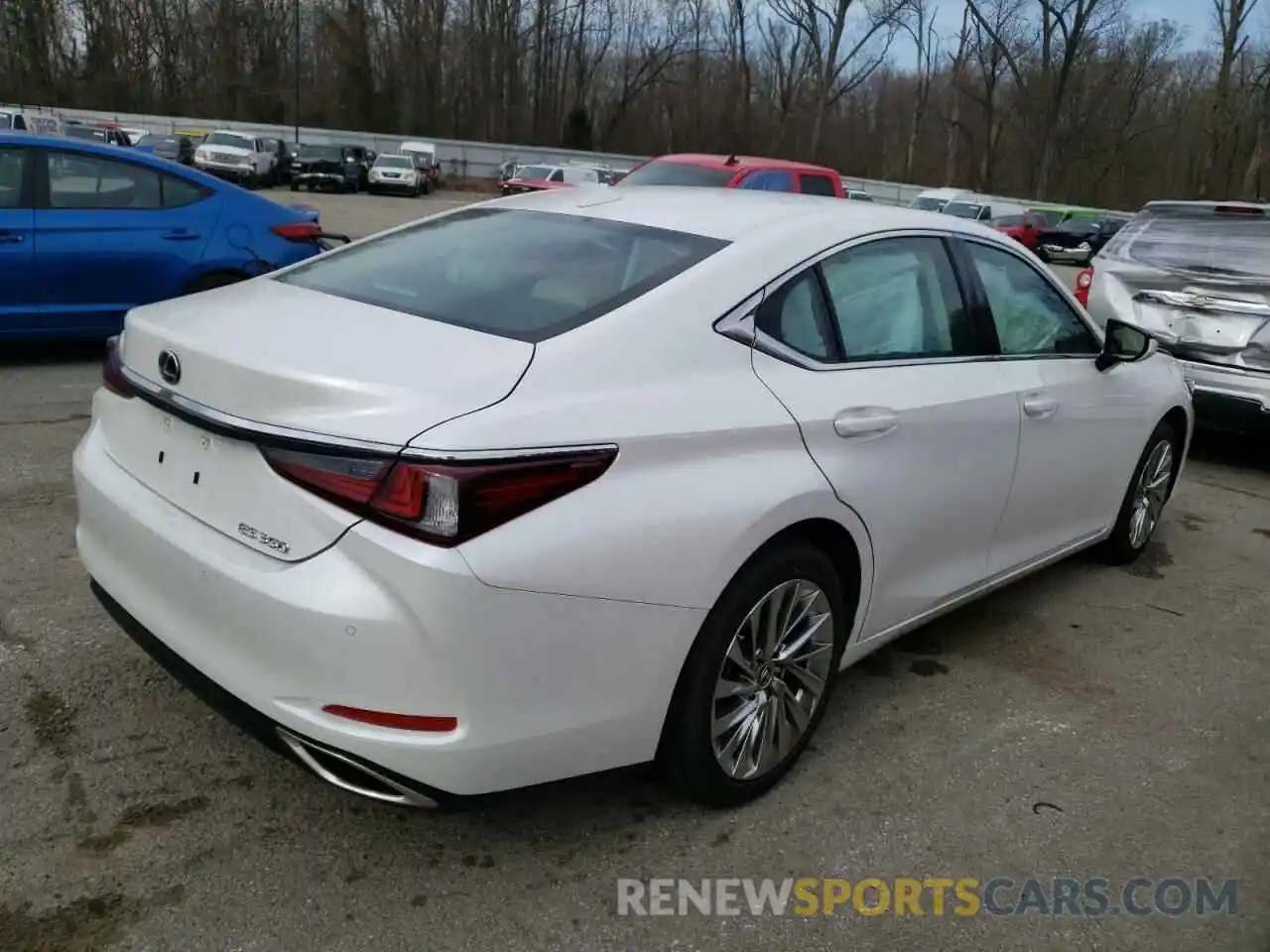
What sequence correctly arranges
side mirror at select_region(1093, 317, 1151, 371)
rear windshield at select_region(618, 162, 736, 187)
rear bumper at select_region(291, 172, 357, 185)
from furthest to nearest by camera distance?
rear bumper at select_region(291, 172, 357, 185), rear windshield at select_region(618, 162, 736, 187), side mirror at select_region(1093, 317, 1151, 371)

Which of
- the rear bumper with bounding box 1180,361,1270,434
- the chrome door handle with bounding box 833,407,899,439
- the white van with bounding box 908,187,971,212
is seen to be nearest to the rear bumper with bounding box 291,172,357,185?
the white van with bounding box 908,187,971,212

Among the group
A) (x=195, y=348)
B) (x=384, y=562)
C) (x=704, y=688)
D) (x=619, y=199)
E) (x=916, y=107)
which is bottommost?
(x=704, y=688)

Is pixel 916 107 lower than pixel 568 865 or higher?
higher

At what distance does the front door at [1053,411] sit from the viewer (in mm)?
3771

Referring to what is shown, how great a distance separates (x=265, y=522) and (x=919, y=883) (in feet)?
5.77

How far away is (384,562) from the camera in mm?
2131

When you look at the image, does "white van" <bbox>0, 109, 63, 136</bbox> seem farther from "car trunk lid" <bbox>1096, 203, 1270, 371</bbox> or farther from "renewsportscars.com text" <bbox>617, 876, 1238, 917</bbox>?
"renewsportscars.com text" <bbox>617, 876, 1238, 917</bbox>

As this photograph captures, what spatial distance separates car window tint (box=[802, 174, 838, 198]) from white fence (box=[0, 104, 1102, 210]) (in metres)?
38.1

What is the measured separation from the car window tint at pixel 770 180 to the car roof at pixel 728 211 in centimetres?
825

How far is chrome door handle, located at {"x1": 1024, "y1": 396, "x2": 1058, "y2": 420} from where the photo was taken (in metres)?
3.71

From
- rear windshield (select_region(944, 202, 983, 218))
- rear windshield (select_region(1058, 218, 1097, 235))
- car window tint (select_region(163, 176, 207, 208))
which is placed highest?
rear windshield (select_region(944, 202, 983, 218))

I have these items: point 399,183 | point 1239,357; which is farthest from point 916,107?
point 1239,357

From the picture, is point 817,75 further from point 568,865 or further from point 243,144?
point 568,865

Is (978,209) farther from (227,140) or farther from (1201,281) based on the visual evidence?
(1201,281)
